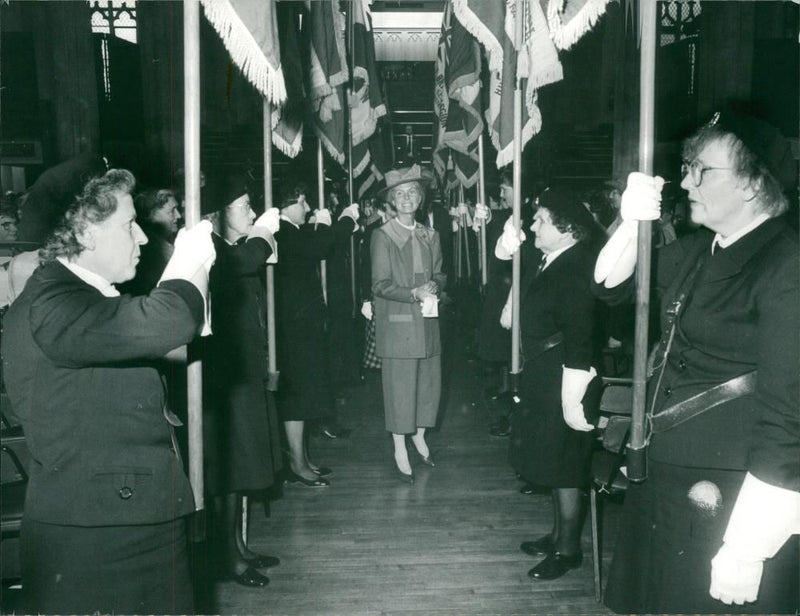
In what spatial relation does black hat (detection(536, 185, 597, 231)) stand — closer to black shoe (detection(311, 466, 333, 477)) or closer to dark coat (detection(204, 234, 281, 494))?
dark coat (detection(204, 234, 281, 494))

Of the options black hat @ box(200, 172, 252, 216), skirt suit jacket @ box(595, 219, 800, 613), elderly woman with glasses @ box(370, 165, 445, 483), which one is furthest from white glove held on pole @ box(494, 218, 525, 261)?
skirt suit jacket @ box(595, 219, 800, 613)

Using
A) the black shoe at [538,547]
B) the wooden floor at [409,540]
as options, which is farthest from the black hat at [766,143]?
the black shoe at [538,547]

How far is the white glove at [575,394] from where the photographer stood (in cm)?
283

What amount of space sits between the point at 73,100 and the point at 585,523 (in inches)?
375

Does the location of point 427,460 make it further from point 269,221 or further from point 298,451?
point 269,221

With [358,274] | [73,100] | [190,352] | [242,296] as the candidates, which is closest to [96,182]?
[190,352]

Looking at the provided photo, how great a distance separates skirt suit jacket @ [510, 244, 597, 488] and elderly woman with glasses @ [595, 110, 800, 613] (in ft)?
3.27

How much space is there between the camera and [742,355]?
5.59 feet

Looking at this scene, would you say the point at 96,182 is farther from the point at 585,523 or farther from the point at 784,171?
the point at 585,523

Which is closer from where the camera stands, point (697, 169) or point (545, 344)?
point (697, 169)

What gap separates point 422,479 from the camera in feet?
14.4

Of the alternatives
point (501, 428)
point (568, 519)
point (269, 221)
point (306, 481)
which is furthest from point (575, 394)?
point (501, 428)

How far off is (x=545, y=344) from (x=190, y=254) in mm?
1772

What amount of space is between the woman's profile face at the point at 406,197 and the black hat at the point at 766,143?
8.49 feet
